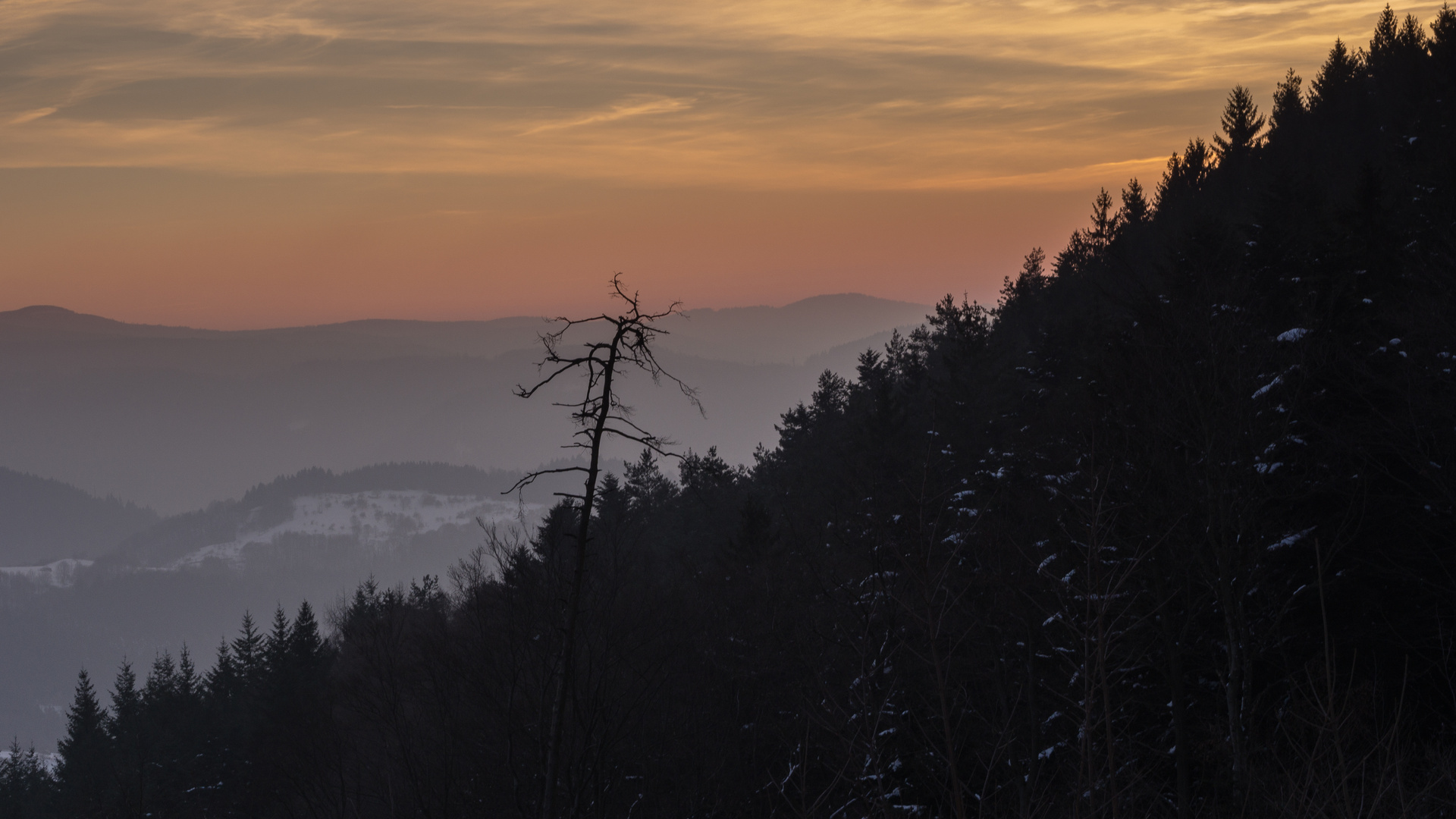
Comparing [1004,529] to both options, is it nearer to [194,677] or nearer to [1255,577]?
[1255,577]

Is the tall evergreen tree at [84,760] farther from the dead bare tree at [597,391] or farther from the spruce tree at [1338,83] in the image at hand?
the spruce tree at [1338,83]

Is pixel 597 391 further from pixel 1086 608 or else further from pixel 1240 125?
pixel 1240 125

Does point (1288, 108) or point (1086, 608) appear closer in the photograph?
point (1086, 608)

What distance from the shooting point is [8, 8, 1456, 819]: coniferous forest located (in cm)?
1209

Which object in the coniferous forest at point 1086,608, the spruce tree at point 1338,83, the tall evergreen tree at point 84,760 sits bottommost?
the tall evergreen tree at point 84,760

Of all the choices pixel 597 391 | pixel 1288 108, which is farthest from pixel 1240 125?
pixel 597 391

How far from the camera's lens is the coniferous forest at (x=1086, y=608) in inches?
476

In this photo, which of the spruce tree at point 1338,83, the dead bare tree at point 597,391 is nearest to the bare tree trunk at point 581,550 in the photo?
the dead bare tree at point 597,391

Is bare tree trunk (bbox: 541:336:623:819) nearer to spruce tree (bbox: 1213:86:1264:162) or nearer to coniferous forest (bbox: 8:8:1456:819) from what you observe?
coniferous forest (bbox: 8:8:1456:819)

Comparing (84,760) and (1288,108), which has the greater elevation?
(1288,108)

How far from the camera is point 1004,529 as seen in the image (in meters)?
21.5

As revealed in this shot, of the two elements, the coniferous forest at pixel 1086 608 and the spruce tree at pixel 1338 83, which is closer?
the coniferous forest at pixel 1086 608

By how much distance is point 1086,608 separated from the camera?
6418 millimetres

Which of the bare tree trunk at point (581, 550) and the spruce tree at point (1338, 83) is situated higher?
the spruce tree at point (1338, 83)
